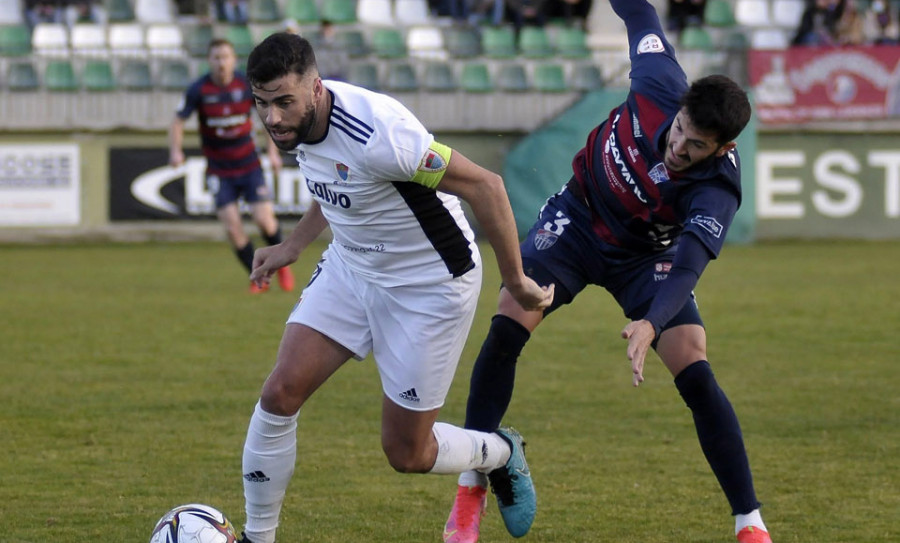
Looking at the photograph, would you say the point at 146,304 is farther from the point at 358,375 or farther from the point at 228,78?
the point at 358,375

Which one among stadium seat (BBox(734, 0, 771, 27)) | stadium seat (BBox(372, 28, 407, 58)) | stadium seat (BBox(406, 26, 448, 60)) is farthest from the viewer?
stadium seat (BBox(734, 0, 771, 27))

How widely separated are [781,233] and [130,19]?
415 inches

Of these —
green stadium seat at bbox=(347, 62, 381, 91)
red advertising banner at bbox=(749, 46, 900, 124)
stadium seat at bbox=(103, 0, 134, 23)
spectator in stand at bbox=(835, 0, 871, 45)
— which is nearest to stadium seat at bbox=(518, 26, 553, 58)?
green stadium seat at bbox=(347, 62, 381, 91)

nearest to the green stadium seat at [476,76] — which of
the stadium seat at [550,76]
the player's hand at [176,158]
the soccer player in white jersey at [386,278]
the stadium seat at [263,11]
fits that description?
the stadium seat at [550,76]

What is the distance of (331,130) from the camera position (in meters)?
4.11

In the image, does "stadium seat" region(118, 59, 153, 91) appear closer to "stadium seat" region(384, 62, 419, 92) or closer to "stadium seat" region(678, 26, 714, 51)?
"stadium seat" region(384, 62, 419, 92)

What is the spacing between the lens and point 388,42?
67.1ft

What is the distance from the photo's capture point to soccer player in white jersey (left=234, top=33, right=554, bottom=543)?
4.07m

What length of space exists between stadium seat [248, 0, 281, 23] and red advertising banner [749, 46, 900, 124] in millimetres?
7673

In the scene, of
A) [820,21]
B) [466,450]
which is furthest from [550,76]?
[466,450]

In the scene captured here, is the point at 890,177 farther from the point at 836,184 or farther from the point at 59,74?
the point at 59,74

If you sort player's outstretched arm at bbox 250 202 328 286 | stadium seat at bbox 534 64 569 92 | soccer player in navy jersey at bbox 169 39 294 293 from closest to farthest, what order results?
1. player's outstretched arm at bbox 250 202 328 286
2. soccer player in navy jersey at bbox 169 39 294 293
3. stadium seat at bbox 534 64 569 92

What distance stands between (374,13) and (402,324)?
17635 millimetres

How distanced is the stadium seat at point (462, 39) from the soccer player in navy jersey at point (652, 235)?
15229mm
